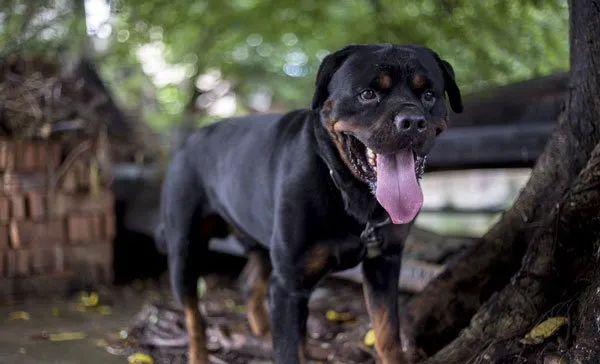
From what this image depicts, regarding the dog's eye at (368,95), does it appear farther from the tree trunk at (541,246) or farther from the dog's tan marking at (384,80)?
the tree trunk at (541,246)

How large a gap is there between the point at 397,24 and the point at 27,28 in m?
3.34

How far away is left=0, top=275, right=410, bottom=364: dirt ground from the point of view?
13.1 feet

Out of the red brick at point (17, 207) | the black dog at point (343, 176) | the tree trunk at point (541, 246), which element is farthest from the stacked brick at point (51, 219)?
the tree trunk at point (541, 246)

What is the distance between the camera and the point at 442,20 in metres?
5.95

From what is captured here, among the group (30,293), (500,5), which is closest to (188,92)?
(30,293)

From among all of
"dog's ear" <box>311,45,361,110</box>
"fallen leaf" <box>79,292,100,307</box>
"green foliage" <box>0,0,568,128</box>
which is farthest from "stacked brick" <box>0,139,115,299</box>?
"dog's ear" <box>311,45,361,110</box>

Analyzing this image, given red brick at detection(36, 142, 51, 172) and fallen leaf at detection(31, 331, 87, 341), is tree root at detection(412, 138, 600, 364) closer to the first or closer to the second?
fallen leaf at detection(31, 331, 87, 341)

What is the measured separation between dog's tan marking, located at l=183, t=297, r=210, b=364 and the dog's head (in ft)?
5.41

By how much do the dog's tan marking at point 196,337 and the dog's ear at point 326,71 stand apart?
169 cm

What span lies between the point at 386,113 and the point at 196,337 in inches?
79.3

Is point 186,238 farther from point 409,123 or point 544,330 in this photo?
point 544,330

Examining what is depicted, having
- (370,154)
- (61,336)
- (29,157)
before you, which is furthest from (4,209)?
(370,154)

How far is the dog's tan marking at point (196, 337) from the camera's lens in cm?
388

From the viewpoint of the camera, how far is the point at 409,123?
2508 millimetres
